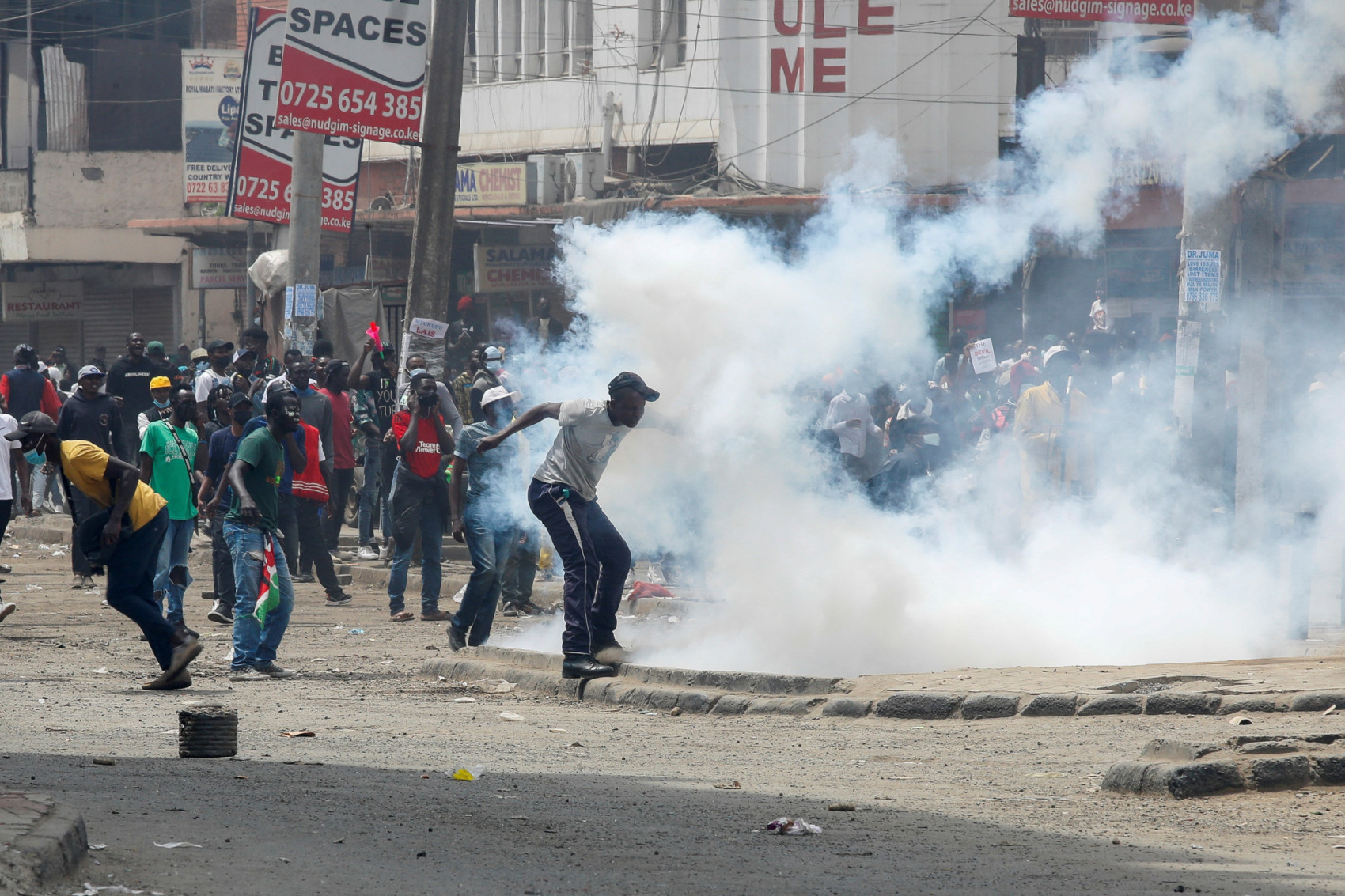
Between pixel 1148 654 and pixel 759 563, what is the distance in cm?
231

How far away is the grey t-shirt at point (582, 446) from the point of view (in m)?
8.18

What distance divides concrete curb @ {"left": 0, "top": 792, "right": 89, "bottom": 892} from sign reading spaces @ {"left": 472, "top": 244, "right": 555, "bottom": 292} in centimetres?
2030

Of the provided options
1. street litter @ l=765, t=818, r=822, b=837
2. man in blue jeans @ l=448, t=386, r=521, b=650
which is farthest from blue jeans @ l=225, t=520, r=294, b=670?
street litter @ l=765, t=818, r=822, b=837

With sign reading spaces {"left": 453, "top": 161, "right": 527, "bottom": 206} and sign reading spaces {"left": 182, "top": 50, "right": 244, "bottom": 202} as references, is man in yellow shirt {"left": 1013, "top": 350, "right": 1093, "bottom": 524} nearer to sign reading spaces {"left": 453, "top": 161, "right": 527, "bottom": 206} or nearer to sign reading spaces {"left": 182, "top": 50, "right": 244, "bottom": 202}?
sign reading spaces {"left": 453, "top": 161, "right": 527, "bottom": 206}

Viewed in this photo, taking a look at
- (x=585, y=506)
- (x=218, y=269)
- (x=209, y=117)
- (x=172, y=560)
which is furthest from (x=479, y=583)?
(x=209, y=117)

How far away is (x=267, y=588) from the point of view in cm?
870

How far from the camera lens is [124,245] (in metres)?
31.3

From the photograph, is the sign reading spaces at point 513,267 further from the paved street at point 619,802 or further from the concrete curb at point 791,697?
the paved street at point 619,802

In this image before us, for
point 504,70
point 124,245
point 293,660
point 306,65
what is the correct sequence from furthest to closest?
point 124,245, point 504,70, point 306,65, point 293,660

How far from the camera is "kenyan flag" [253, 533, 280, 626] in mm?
8711

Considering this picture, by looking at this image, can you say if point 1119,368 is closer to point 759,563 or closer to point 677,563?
point 677,563

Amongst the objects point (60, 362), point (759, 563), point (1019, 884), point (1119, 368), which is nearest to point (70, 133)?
point (60, 362)

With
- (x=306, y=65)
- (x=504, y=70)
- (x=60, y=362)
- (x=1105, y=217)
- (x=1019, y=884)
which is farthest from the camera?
(x=504, y=70)

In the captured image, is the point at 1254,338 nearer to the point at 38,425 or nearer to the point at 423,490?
the point at 423,490
